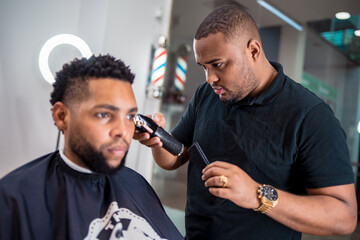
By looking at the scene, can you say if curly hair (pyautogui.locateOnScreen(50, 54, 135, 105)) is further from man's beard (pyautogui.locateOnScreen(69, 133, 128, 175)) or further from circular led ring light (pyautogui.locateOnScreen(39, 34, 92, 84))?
circular led ring light (pyautogui.locateOnScreen(39, 34, 92, 84))

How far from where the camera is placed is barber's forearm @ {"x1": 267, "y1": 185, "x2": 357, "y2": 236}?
3.90 ft

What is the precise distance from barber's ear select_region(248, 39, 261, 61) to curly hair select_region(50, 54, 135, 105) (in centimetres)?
54

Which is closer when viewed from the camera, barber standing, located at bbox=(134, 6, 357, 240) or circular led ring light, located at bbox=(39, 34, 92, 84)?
barber standing, located at bbox=(134, 6, 357, 240)

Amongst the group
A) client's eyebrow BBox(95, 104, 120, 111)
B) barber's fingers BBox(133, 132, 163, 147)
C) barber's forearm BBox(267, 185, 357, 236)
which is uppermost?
client's eyebrow BBox(95, 104, 120, 111)

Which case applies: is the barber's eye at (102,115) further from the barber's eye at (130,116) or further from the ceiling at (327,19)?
the ceiling at (327,19)

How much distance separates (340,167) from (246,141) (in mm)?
368

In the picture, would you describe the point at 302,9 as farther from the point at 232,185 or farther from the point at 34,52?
the point at 34,52

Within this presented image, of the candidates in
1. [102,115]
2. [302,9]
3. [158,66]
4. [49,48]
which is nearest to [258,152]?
[102,115]

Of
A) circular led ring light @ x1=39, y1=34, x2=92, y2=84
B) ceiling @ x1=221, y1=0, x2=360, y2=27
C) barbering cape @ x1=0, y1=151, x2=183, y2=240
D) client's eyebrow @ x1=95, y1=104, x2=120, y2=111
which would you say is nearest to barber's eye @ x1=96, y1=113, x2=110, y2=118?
client's eyebrow @ x1=95, y1=104, x2=120, y2=111

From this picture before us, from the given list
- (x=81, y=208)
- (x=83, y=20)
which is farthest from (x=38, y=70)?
(x=81, y=208)

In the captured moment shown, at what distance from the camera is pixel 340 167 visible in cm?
125

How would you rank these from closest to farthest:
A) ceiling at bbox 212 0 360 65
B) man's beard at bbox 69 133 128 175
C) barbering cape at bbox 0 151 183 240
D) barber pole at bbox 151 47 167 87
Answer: barbering cape at bbox 0 151 183 240 → man's beard at bbox 69 133 128 175 → ceiling at bbox 212 0 360 65 → barber pole at bbox 151 47 167 87

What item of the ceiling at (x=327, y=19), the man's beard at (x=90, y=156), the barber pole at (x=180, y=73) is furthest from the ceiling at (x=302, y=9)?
the man's beard at (x=90, y=156)

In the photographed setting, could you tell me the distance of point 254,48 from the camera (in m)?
1.44
